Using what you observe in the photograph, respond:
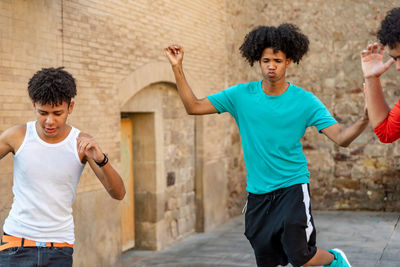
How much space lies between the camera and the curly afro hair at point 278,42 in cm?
418

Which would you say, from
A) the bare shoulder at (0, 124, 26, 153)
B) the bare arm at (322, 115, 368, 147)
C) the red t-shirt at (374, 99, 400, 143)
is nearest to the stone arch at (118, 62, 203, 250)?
the bare arm at (322, 115, 368, 147)

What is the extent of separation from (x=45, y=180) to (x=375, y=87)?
70.0 inches

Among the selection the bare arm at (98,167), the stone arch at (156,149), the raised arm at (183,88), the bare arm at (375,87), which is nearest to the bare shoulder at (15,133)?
the bare arm at (98,167)

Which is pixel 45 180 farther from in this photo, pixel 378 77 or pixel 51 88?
pixel 378 77

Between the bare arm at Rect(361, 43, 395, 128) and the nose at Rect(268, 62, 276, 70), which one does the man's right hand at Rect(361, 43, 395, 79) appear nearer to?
the bare arm at Rect(361, 43, 395, 128)

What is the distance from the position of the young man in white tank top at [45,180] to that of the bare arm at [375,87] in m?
1.38

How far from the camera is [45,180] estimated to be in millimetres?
3070

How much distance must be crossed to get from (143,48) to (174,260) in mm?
2748

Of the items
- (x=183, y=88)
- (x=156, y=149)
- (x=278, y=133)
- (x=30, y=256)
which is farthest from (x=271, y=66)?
(x=156, y=149)

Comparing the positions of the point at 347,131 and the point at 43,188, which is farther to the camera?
the point at 347,131

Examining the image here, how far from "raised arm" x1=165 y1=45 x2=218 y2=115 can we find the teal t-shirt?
27 cm

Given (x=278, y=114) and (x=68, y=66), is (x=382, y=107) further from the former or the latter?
(x=68, y=66)

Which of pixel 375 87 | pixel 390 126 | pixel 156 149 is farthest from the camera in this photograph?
pixel 156 149

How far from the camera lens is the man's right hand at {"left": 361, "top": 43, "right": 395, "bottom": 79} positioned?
3.03m
